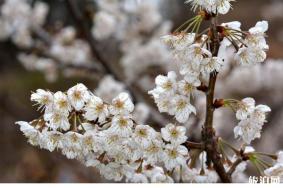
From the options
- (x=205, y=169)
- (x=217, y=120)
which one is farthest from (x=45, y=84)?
(x=205, y=169)

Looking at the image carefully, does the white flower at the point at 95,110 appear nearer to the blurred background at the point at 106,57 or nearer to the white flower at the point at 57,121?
the white flower at the point at 57,121

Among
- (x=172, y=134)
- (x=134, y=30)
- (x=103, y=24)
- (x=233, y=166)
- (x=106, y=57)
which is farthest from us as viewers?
(x=106, y=57)

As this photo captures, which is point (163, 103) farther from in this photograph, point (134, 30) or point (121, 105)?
point (134, 30)

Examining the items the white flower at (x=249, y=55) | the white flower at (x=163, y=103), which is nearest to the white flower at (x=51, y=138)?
the white flower at (x=163, y=103)

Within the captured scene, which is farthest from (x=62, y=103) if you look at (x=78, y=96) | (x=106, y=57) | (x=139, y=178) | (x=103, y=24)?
(x=106, y=57)

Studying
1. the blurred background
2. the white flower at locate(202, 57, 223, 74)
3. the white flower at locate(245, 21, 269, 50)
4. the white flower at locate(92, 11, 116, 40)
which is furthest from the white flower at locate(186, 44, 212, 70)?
the white flower at locate(92, 11, 116, 40)

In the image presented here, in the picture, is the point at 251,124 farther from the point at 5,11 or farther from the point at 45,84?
the point at 45,84
